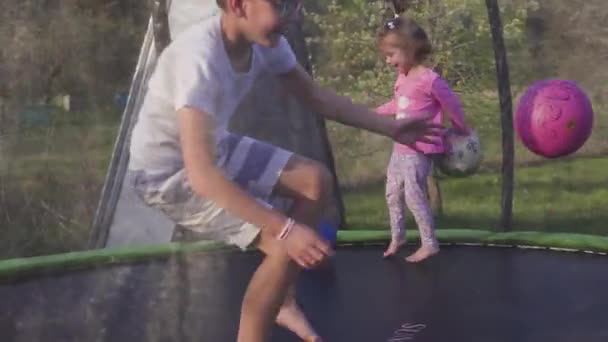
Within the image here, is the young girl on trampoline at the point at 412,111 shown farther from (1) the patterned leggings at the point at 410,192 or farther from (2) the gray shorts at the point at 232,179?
(2) the gray shorts at the point at 232,179

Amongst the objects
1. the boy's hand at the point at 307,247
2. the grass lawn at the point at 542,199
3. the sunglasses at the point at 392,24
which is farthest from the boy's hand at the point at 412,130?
the grass lawn at the point at 542,199

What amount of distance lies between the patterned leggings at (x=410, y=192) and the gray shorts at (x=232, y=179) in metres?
1.21

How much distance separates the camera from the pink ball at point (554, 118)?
273cm

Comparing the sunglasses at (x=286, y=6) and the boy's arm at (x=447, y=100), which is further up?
the sunglasses at (x=286, y=6)

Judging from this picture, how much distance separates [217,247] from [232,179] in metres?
0.25

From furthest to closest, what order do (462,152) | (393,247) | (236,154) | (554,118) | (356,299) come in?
(393,247) → (554,118) → (462,152) → (356,299) → (236,154)

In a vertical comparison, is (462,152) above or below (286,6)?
below

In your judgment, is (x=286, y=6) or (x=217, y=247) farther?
(x=217, y=247)

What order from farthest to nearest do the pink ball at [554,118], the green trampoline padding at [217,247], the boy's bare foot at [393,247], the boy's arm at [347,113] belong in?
the boy's bare foot at [393,247], the pink ball at [554,118], the green trampoline padding at [217,247], the boy's arm at [347,113]

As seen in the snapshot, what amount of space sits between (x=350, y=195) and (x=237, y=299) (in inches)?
63.5

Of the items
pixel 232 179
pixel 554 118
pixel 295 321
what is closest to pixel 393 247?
pixel 554 118

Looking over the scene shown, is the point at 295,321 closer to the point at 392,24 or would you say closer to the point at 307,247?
the point at 307,247

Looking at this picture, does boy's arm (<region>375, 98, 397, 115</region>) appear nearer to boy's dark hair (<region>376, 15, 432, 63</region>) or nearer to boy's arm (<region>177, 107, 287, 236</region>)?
boy's dark hair (<region>376, 15, 432, 63</region>)

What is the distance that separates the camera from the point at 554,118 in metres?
2.73
